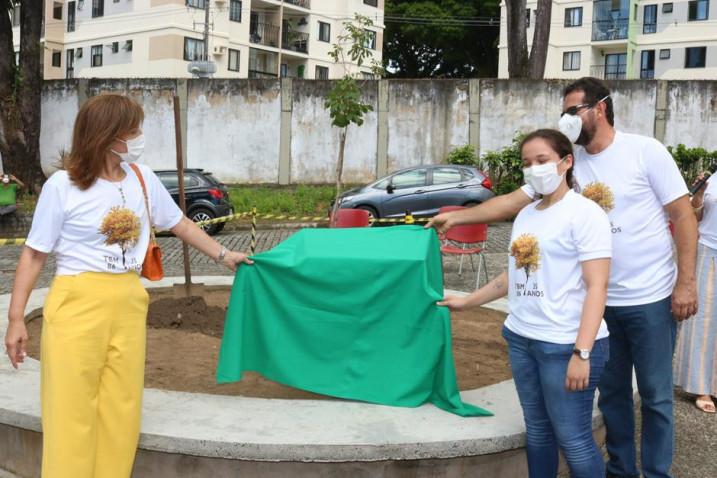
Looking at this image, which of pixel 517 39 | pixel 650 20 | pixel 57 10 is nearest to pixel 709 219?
pixel 517 39

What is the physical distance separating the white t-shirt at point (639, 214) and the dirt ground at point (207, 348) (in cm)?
171

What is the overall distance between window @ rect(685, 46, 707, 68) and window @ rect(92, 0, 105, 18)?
102ft

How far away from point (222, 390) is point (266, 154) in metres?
19.4

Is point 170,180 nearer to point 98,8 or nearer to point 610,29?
point 98,8

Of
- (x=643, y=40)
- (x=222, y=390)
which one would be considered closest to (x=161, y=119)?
(x=222, y=390)

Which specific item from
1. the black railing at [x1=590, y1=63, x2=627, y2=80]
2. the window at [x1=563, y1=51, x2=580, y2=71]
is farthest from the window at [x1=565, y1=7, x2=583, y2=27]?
the black railing at [x1=590, y1=63, x2=627, y2=80]

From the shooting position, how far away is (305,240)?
4.94m

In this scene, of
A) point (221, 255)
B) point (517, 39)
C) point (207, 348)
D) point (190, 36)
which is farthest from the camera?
point (190, 36)

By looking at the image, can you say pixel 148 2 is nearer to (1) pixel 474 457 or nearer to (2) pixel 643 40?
(2) pixel 643 40

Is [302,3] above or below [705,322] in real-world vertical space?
above

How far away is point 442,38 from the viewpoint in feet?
152

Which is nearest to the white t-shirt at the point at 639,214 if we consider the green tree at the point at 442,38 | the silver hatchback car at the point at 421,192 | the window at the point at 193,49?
the silver hatchback car at the point at 421,192

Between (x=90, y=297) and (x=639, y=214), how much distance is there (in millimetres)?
2476

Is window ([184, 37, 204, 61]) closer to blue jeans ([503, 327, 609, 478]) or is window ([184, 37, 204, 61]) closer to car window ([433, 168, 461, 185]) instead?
car window ([433, 168, 461, 185])
